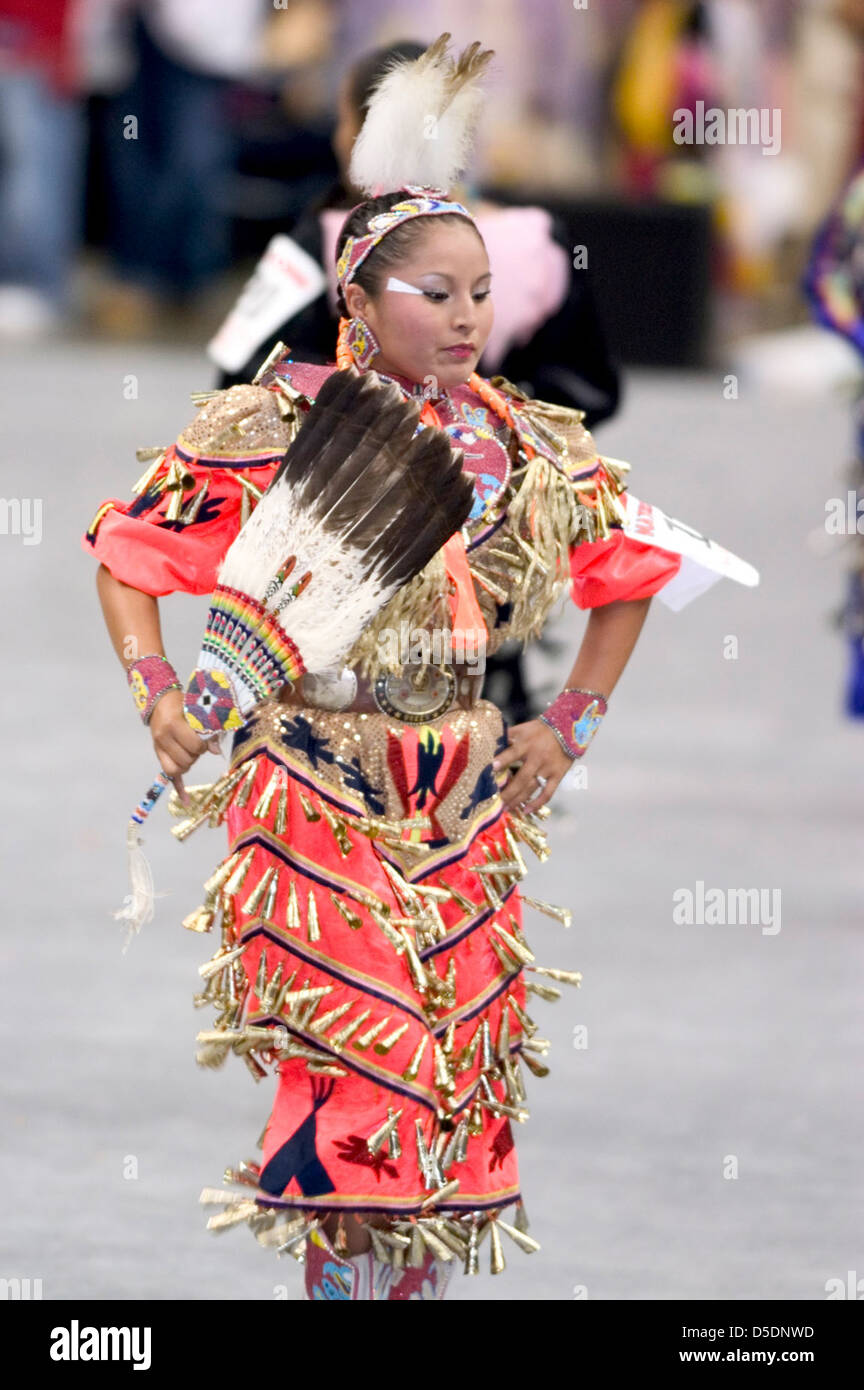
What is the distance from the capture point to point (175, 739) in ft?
12.1

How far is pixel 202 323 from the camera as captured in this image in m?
16.1

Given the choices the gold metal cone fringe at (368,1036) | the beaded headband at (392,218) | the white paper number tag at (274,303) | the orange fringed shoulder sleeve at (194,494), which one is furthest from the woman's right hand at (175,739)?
the white paper number tag at (274,303)

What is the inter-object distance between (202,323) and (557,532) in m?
12.4

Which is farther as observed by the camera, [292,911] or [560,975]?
[560,975]

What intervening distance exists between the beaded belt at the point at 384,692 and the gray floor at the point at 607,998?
1.15m

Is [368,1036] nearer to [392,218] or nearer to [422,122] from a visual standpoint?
[392,218]

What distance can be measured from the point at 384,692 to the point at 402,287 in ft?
1.75

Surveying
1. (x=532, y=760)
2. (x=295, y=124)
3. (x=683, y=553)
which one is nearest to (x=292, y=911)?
(x=532, y=760)

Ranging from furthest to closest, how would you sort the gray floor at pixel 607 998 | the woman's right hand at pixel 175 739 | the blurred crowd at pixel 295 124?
1. the blurred crowd at pixel 295 124
2. the gray floor at pixel 607 998
3. the woman's right hand at pixel 175 739

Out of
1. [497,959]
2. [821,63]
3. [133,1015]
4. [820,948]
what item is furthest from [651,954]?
[821,63]

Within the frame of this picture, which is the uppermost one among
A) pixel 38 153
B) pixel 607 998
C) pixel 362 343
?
pixel 38 153

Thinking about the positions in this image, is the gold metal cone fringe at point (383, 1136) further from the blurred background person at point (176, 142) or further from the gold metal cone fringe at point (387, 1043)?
the blurred background person at point (176, 142)

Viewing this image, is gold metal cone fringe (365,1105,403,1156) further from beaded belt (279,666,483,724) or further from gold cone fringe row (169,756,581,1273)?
beaded belt (279,666,483,724)

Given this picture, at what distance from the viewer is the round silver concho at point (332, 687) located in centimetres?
381
